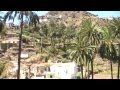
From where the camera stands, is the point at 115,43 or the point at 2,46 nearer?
the point at 2,46

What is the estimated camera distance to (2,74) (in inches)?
216

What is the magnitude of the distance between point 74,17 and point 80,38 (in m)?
0.72

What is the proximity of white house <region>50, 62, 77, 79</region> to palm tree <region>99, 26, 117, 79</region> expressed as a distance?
0.67m

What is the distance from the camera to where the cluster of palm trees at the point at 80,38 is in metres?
5.65

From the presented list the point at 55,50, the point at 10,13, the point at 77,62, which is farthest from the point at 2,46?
the point at 77,62

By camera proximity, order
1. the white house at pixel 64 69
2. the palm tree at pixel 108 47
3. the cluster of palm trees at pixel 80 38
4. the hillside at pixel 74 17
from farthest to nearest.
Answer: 1. the palm tree at pixel 108 47
2. the cluster of palm trees at pixel 80 38
3. the white house at pixel 64 69
4. the hillside at pixel 74 17

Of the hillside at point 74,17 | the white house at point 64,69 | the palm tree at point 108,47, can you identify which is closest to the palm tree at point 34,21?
the hillside at point 74,17

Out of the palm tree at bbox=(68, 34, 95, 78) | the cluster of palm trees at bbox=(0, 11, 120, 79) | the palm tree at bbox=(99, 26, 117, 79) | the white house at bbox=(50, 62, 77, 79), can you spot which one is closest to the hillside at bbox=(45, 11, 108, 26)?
the cluster of palm trees at bbox=(0, 11, 120, 79)

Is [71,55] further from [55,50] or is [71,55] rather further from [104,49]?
[104,49]

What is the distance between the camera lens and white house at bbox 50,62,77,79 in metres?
5.35

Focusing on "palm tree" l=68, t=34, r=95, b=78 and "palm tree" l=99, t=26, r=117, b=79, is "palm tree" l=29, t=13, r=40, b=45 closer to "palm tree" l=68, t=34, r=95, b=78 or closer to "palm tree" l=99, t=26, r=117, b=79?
"palm tree" l=68, t=34, r=95, b=78

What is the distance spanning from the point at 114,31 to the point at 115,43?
0.24 meters

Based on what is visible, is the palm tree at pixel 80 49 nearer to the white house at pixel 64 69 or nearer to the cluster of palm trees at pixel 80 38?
the cluster of palm trees at pixel 80 38

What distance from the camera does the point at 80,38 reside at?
239 inches
